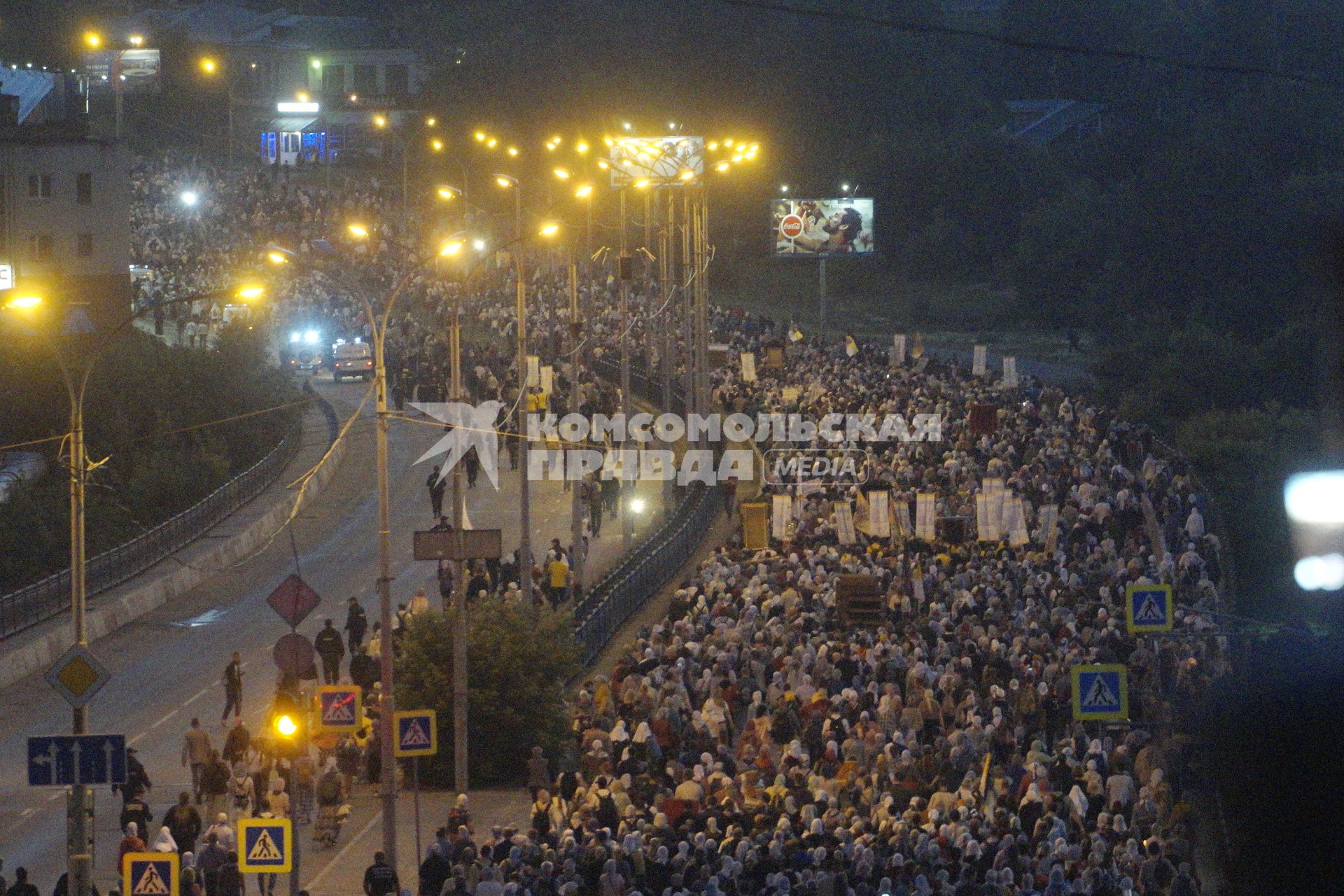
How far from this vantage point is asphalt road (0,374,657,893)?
24094 mm

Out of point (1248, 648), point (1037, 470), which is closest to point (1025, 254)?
point (1037, 470)

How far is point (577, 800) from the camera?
71.7ft

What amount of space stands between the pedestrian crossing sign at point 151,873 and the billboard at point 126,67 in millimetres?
56527

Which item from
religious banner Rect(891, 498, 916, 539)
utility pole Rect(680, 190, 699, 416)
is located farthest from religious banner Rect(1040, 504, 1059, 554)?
utility pole Rect(680, 190, 699, 416)

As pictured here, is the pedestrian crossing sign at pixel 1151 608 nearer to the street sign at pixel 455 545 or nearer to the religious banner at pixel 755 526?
the street sign at pixel 455 545

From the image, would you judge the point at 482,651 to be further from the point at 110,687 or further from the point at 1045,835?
the point at 1045,835

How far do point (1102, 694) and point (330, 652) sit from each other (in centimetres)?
1183

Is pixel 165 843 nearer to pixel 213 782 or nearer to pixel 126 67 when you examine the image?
pixel 213 782

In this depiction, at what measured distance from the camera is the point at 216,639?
3384 cm

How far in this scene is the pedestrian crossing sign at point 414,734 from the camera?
1978cm

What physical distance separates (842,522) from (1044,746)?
12436mm

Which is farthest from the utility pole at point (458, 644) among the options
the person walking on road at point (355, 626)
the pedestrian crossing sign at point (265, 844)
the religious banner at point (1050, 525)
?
the religious banner at point (1050, 525)

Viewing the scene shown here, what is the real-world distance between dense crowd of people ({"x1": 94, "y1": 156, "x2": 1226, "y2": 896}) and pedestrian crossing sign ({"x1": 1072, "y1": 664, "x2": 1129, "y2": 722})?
35 cm

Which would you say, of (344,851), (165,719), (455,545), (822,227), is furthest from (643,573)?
(822,227)
